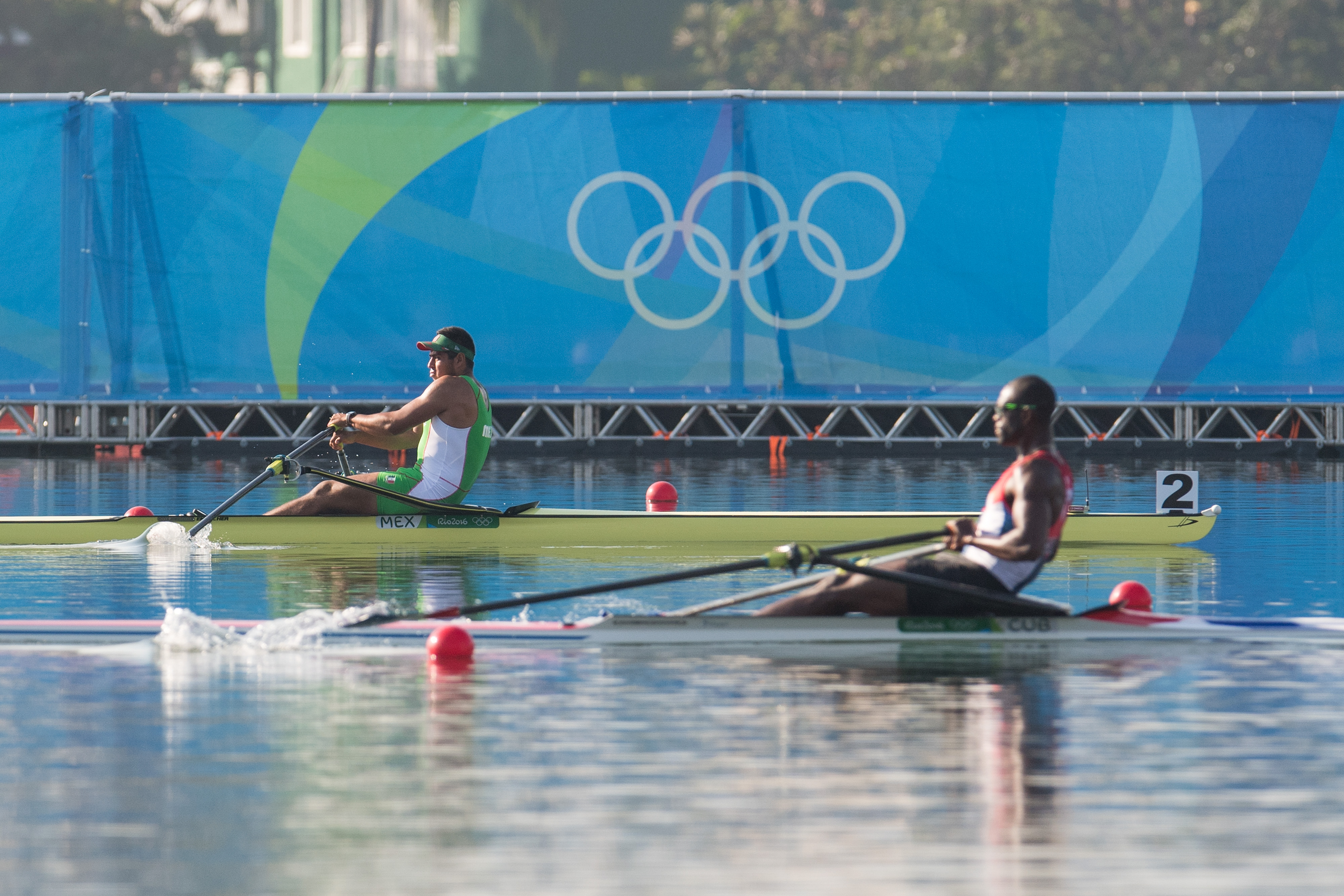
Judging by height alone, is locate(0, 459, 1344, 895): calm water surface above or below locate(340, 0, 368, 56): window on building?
below

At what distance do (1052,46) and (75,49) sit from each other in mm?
24693

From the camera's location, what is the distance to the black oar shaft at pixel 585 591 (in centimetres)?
806

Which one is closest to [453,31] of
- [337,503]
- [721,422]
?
[721,422]

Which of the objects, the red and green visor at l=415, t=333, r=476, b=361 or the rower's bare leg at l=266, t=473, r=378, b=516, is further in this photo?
the rower's bare leg at l=266, t=473, r=378, b=516

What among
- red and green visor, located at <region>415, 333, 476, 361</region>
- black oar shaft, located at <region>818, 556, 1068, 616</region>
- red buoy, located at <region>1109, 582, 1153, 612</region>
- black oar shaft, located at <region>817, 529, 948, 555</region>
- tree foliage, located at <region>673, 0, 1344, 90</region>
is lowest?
red buoy, located at <region>1109, 582, 1153, 612</region>

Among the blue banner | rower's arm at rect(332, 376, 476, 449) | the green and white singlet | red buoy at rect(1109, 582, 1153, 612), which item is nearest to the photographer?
red buoy at rect(1109, 582, 1153, 612)

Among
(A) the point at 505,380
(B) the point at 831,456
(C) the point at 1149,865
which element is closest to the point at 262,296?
(A) the point at 505,380

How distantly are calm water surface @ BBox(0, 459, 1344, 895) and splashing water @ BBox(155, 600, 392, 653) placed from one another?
147mm

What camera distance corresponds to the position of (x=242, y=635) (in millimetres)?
8250

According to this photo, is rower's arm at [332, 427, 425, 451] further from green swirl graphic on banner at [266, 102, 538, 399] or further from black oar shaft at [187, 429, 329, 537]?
green swirl graphic on banner at [266, 102, 538, 399]

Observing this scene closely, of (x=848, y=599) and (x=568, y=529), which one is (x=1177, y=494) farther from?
(x=848, y=599)

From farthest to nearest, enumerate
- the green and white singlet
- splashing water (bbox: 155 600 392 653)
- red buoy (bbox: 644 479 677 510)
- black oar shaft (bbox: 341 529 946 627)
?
red buoy (bbox: 644 479 677 510) < the green and white singlet < splashing water (bbox: 155 600 392 653) < black oar shaft (bbox: 341 529 946 627)

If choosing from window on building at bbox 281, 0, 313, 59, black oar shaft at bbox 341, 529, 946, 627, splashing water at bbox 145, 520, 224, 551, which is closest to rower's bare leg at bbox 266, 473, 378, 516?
splashing water at bbox 145, 520, 224, 551

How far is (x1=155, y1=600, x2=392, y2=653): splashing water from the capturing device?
813cm
